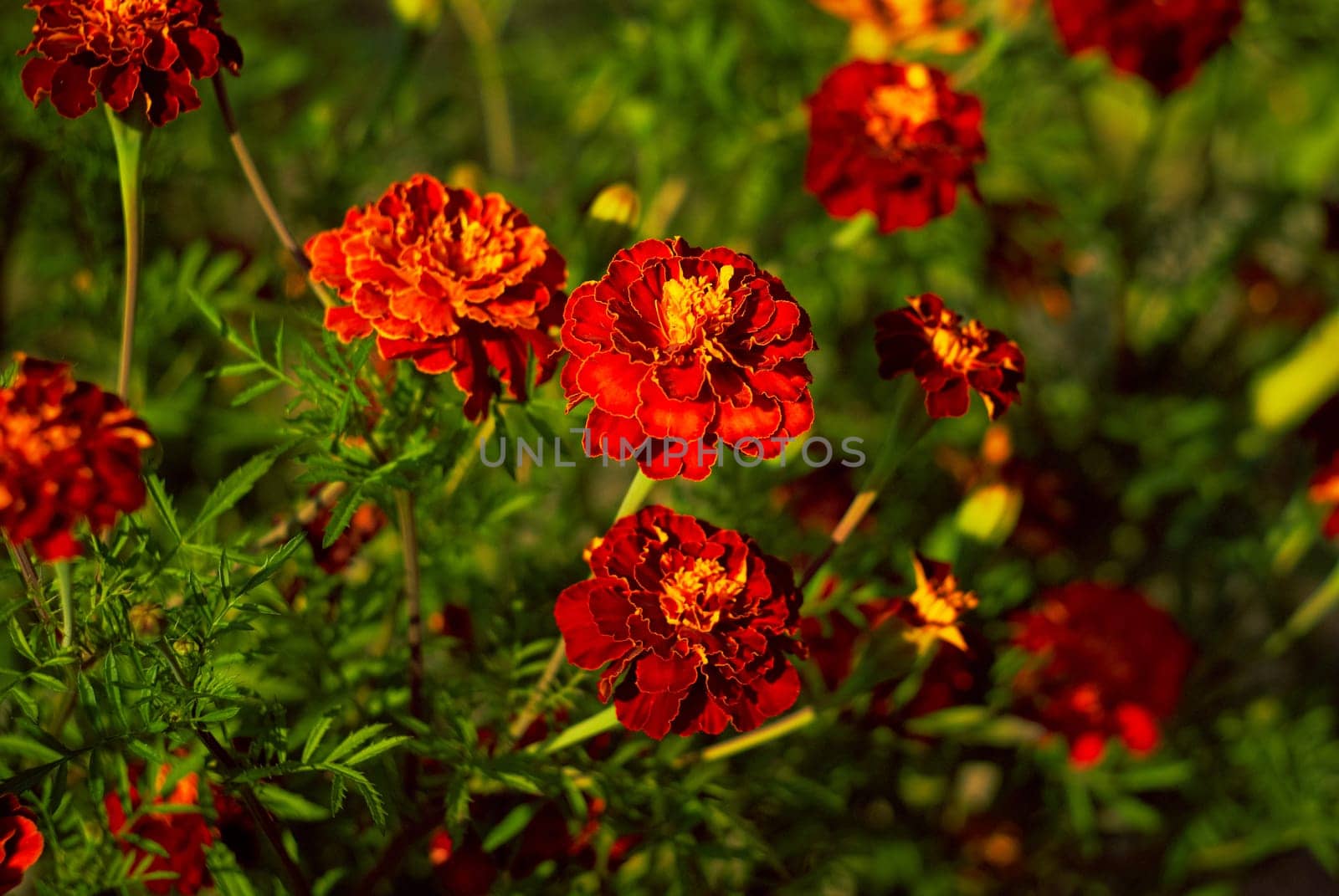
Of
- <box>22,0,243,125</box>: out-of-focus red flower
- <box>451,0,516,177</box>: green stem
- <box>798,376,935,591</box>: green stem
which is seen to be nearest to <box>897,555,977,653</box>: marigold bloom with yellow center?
<box>798,376,935,591</box>: green stem

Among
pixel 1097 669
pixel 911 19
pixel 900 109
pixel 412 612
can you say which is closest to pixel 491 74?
pixel 911 19

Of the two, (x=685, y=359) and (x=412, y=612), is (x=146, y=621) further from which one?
(x=685, y=359)

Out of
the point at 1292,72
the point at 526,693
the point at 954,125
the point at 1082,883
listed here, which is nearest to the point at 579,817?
the point at 526,693

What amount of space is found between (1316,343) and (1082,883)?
0.51 meters

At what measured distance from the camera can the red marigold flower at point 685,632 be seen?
0.40 metres

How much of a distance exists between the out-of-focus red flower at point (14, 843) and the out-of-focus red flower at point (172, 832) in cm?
7

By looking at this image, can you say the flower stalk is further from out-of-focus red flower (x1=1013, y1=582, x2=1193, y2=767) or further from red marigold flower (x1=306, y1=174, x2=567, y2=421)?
out-of-focus red flower (x1=1013, y1=582, x2=1193, y2=767)

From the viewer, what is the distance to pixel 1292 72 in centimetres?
111

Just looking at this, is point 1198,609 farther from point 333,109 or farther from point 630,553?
point 333,109

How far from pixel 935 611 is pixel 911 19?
52 cm

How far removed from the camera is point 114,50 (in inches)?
16.9

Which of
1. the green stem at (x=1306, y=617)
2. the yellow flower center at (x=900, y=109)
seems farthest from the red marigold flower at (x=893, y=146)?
the green stem at (x=1306, y=617)

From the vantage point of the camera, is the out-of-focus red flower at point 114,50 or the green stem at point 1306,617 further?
the green stem at point 1306,617

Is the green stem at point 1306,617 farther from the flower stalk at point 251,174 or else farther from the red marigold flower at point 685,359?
the flower stalk at point 251,174
